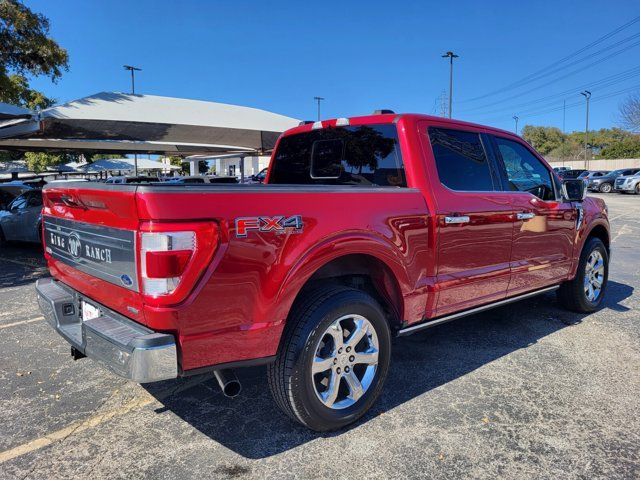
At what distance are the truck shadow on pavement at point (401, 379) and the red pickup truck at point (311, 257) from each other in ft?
0.91

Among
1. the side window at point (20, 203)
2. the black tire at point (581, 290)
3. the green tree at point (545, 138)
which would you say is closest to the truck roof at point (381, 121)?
the black tire at point (581, 290)

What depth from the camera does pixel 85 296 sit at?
2918 millimetres

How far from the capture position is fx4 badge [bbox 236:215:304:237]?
234 cm

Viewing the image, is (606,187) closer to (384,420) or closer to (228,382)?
(384,420)

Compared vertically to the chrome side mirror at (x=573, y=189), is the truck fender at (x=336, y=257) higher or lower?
lower

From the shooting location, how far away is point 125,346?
2258 millimetres

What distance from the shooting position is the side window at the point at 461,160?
140 inches

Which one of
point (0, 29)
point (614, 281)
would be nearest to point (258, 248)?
point (614, 281)

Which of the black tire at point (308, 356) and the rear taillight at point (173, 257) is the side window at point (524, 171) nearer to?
the black tire at point (308, 356)

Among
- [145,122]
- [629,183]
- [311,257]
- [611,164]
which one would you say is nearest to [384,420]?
[311,257]

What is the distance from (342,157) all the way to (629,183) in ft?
107

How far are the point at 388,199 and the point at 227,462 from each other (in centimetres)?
180

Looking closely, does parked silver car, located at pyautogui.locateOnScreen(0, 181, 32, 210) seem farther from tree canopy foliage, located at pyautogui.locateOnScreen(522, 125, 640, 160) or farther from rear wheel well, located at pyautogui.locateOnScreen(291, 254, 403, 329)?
tree canopy foliage, located at pyautogui.locateOnScreen(522, 125, 640, 160)

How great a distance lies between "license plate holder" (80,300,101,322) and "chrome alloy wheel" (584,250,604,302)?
15.7 ft
